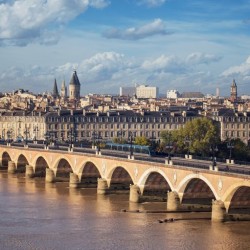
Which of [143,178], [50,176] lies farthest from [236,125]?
[143,178]

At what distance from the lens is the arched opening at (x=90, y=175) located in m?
60.7

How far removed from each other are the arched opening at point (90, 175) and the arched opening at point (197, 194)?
15092 mm

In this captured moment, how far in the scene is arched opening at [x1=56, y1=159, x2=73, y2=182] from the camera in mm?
65988

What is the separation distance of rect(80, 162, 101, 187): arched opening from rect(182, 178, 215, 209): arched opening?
49.5 ft

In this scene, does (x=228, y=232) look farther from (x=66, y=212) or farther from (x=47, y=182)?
(x=47, y=182)

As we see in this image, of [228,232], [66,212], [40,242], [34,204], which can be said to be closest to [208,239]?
[228,232]

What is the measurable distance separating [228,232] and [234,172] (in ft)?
11.3

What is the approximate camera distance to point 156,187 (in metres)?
51.0

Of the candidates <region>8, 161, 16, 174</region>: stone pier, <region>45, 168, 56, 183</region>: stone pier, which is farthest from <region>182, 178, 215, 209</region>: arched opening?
<region>8, 161, 16, 174</region>: stone pier

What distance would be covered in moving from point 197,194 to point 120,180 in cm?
1105

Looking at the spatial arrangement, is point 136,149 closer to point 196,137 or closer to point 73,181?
point 73,181

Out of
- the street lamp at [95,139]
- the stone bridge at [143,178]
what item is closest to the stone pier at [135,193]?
the stone bridge at [143,178]

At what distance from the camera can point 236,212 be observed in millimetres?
41844

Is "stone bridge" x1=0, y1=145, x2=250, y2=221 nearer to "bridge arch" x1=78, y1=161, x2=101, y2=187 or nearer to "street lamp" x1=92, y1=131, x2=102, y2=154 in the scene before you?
"bridge arch" x1=78, y1=161, x2=101, y2=187
